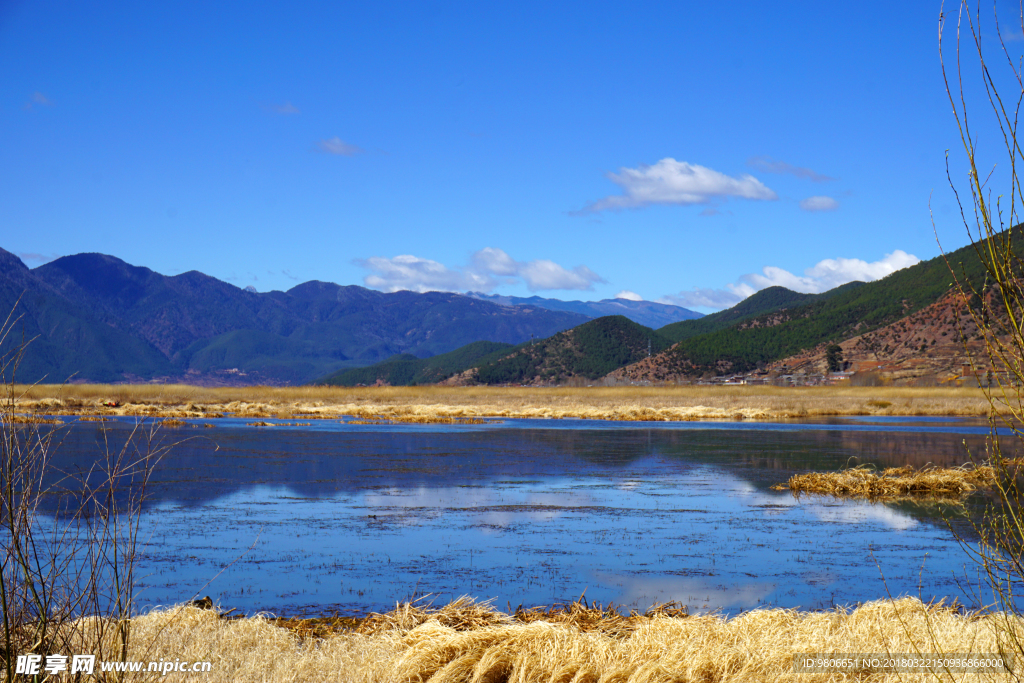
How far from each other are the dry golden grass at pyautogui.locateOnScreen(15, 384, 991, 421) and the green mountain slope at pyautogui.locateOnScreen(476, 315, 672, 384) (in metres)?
67.1

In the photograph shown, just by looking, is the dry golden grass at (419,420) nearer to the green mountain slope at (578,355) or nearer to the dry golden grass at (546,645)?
the dry golden grass at (546,645)

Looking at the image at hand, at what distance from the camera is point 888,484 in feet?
62.7

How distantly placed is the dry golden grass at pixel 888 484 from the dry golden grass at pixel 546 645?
460 inches

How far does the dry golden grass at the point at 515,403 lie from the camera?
53.0m

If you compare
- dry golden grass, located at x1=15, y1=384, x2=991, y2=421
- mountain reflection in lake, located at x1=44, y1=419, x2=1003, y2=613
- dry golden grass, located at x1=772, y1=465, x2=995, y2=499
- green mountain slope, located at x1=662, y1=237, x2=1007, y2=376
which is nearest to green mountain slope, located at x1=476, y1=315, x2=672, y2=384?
green mountain slope, located at x1=662, y1=237, x2=1007, y2=376

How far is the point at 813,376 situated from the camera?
10138cm

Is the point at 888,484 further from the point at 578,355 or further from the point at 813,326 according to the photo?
the point at 578,355

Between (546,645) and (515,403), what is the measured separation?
61.3 m

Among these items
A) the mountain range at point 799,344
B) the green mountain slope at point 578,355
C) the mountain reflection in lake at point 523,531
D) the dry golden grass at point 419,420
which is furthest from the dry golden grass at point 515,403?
the green mountain slope at point 578,355

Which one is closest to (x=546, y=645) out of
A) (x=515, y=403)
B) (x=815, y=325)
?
(x=515, y=403)

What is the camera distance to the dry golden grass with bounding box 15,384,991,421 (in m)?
53.0

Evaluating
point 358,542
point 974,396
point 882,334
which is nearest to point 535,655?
point 358,542

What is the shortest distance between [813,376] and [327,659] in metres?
Answer: 103

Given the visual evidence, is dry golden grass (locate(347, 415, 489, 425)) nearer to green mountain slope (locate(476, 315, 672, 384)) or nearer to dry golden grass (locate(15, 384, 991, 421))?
dry golden grass (locate(15, 384, 991, 421))
